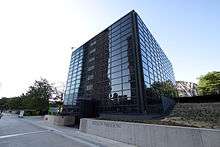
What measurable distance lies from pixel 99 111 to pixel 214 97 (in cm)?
2101

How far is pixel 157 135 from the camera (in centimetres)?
1047

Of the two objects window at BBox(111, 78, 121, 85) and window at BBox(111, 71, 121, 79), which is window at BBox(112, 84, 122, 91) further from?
window at BBox(111, 71, 121, 79)

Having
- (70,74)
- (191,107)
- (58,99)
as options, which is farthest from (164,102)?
(58,99)

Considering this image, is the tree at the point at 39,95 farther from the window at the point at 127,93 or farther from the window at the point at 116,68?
the window at the point at 127,93

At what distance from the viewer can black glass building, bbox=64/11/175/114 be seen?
88.9 feet

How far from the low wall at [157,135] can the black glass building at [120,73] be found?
11598mm

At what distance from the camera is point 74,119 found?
28875 mm

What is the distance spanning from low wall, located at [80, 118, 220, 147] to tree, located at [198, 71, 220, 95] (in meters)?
47.9

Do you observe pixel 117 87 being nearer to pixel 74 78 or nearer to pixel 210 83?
pixel 74 78

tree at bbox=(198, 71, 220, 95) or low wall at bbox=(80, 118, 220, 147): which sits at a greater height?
tree at bbox=(198, 71, 220, 95)

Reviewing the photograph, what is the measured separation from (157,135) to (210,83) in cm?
5126

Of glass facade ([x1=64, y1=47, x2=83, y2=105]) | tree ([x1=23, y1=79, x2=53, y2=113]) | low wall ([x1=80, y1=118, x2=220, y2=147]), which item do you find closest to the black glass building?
glass facade ([x1=64, y1=47, x2=83, y2=105])

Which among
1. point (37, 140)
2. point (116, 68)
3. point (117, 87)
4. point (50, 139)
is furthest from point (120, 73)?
point (37, 140)

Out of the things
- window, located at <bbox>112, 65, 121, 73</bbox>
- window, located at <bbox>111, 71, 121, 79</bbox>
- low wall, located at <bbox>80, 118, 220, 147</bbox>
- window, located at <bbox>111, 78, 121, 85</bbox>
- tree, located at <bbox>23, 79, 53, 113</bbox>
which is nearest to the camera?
low wall, located at <bbox>80, 118, 220, 147</bbox>
